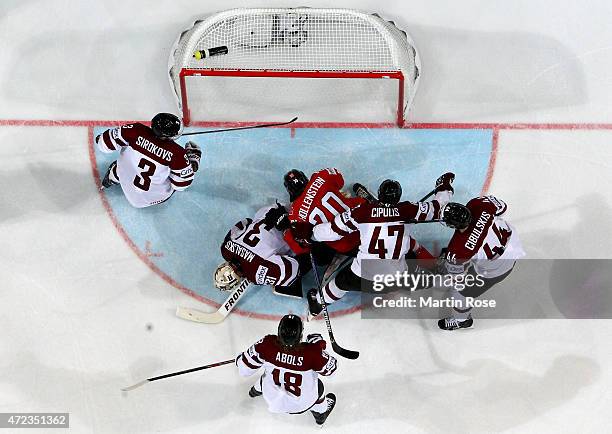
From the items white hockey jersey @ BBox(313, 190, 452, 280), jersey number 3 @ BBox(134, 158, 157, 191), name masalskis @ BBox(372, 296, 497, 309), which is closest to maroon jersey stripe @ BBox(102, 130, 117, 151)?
jersey number 3 @ BBox(134, 158, 157, 191)

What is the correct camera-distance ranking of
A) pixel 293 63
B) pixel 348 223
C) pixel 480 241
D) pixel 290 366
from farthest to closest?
pixel 293 63
pixel 348 223
pixel 480 241
pixel 290 366

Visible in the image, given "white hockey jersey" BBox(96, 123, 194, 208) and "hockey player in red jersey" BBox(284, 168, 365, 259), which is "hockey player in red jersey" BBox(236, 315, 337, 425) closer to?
"hockey player in red jersey" BBox(284, 168, 365, 259)

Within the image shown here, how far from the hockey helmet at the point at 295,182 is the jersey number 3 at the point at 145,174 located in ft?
3.13

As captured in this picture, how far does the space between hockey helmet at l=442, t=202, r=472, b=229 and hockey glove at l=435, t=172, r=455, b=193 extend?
67 centimetres

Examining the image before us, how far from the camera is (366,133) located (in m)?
6.33

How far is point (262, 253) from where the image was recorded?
18.3ft

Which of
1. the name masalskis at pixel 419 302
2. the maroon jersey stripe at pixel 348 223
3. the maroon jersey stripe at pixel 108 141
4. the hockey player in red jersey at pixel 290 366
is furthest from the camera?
the name masalskis at pixel 419 302

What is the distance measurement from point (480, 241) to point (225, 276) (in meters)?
1.76

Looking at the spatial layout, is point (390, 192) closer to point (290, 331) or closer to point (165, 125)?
point (290, 331)

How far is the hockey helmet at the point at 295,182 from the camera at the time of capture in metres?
5.75

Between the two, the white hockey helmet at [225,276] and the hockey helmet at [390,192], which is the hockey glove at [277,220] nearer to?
the white hockey helmet at [225,276]

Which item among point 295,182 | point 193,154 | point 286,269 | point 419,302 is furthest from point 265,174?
point 419,302

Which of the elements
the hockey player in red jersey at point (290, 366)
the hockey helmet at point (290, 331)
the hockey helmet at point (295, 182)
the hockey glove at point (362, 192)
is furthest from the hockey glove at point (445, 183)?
the hockey helmet at point (290, 331)

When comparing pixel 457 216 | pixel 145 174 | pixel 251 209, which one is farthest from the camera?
pixel 251 209
